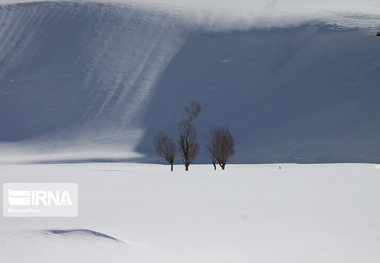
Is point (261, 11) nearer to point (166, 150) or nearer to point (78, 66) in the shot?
point (78, 66)

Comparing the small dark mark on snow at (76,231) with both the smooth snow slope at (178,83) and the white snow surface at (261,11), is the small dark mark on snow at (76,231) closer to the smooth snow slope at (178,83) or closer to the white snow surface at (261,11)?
the smooth snow slope at (178,83)

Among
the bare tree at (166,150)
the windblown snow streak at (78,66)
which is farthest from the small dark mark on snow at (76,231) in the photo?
the windblown snow streak at (78,66)

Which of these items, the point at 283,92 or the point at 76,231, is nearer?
the point at 76,231

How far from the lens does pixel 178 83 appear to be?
4392 inches

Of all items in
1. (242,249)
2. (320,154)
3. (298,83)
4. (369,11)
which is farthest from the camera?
(369,11)

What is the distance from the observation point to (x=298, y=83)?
10444 cm

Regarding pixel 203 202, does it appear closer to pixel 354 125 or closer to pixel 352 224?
pixel 352 224

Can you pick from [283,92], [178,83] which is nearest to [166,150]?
[283,92]

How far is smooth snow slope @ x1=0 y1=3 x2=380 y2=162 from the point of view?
Answer: 95625 mm

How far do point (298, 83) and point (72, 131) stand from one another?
127 ft

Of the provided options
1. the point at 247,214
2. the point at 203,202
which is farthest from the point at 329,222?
the point at 203,202

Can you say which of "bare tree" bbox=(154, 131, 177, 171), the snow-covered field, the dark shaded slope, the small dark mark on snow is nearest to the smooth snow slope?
the dark shaded slope

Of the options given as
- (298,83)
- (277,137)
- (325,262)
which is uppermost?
(298,83)

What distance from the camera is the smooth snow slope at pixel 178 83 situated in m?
95.6
